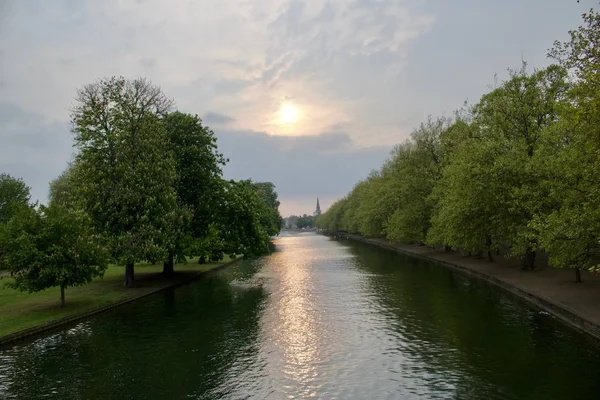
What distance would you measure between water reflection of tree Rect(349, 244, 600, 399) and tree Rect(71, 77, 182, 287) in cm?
1925

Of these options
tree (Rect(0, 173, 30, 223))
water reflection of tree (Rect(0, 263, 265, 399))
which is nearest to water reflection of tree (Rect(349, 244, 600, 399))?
water reflection of tree (Rect(0, 263, 265, 399))

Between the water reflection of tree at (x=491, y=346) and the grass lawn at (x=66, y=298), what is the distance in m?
20.5

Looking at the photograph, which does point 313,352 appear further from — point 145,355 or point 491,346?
point 491,346

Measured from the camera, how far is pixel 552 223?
2553 cm

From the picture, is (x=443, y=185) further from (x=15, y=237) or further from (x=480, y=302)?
(x=15, y=237)

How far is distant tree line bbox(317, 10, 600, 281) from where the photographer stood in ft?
78.2

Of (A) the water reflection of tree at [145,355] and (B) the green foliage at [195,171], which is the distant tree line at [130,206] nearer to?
(B) the green foliage at [195,171]

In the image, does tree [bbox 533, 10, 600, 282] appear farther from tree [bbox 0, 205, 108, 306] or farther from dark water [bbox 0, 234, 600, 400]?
tree [bbox 0, 205, 108, 306]

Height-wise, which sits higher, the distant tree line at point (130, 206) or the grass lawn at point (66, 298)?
the distant tree line at point (130, 206)

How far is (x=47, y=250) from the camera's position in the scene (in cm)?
2741

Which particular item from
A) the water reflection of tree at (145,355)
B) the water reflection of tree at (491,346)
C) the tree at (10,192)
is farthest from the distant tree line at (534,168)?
the tree at (10,192)

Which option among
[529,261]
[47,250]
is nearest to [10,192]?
[47,250]

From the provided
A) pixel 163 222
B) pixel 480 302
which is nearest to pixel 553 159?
pixel 480 302

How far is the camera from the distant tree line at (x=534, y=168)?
78.2 feet
